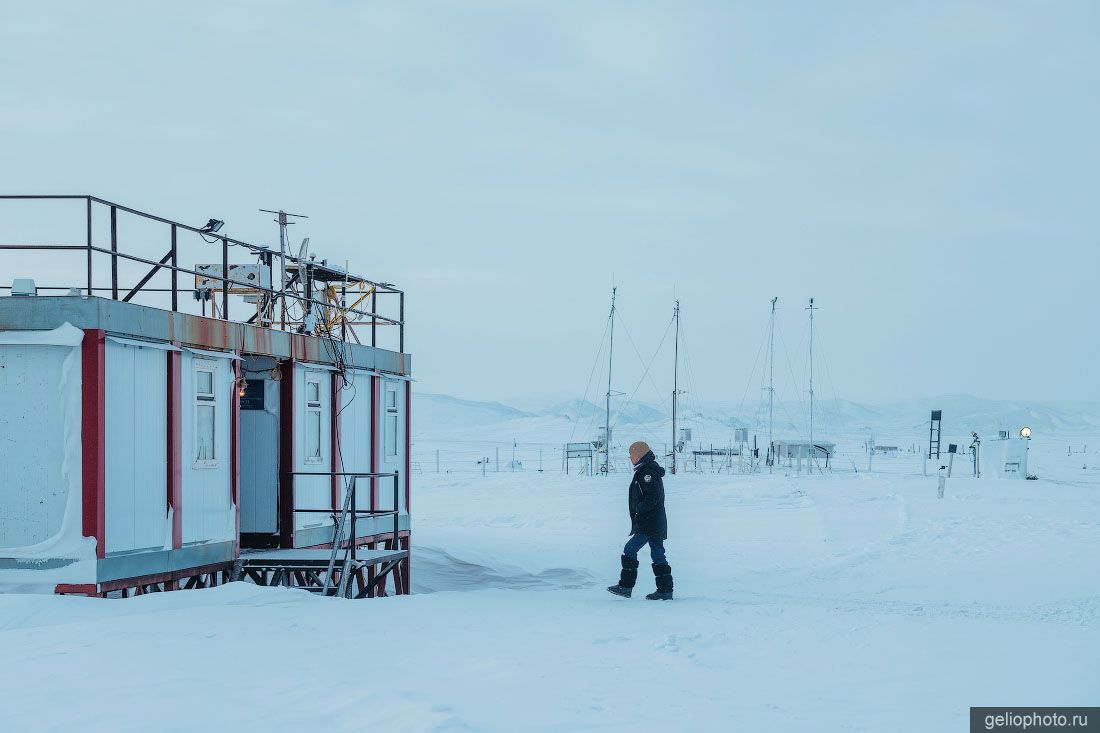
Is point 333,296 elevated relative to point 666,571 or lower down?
elevated

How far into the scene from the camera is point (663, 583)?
12531 millimetres

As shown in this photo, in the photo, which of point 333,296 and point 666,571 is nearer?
point 666,571

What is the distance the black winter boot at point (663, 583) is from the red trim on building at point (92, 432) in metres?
5.73

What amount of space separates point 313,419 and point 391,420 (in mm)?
2979

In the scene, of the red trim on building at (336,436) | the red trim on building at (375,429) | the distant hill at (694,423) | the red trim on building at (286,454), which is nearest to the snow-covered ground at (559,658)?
the red trim on building at (286,454)

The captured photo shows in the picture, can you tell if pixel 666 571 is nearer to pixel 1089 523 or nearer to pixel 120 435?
pixel 120 435

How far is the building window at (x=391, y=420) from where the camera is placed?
19141 millimetres

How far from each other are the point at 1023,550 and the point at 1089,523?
541cm

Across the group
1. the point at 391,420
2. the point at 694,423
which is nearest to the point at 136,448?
the point at 391,420

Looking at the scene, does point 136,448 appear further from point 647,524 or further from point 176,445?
point 647,524

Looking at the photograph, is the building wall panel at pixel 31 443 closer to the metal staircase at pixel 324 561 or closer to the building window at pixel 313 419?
the metal staircase at pixel 324 561

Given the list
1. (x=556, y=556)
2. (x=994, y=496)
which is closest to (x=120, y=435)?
(x=556, y=556)

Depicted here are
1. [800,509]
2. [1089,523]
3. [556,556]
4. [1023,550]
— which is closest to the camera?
[1023,550]

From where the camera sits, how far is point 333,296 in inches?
726
